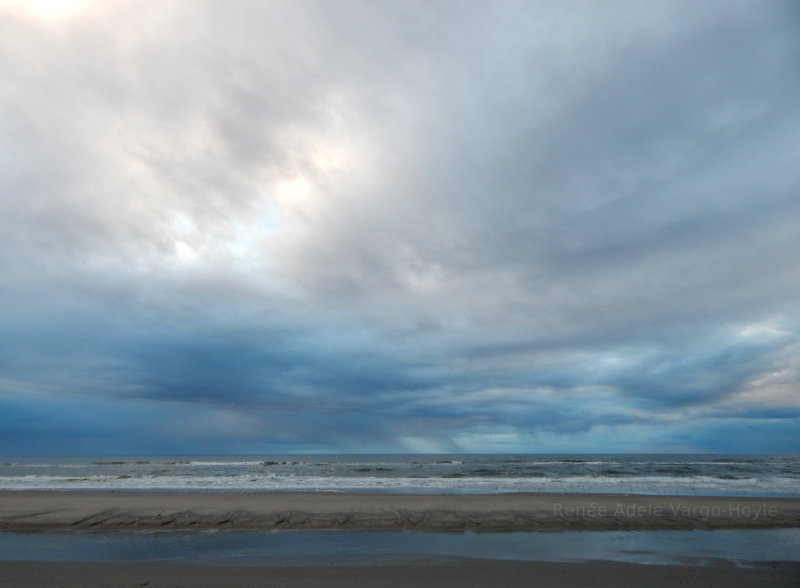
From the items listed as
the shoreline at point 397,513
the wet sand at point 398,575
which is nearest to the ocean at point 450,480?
the shoreline at point 397,513

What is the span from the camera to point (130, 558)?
1116 centimetres

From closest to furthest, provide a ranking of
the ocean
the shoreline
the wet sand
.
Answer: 1. the wet sand
2. the shoreline
3. the ocean

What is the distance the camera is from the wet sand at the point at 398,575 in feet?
30.0

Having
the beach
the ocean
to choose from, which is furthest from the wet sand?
the ocean

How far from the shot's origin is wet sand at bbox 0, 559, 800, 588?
30.0 feet

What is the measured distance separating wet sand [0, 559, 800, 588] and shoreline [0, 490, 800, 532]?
4763 millimetres

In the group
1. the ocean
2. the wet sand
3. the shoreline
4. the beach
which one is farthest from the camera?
the ocean

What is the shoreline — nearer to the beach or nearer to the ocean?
the beach

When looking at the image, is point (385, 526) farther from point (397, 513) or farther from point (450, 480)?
point (450, 480)

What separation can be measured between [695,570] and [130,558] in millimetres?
12975

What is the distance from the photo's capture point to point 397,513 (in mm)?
16734

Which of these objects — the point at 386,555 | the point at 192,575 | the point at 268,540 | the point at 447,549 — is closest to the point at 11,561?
the point at 192,575

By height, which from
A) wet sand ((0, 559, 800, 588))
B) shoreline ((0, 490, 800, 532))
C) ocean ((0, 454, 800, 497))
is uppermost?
ocean ((0, 454, 800, 497))

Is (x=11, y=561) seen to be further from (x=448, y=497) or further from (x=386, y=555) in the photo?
(x=448, y=497)
